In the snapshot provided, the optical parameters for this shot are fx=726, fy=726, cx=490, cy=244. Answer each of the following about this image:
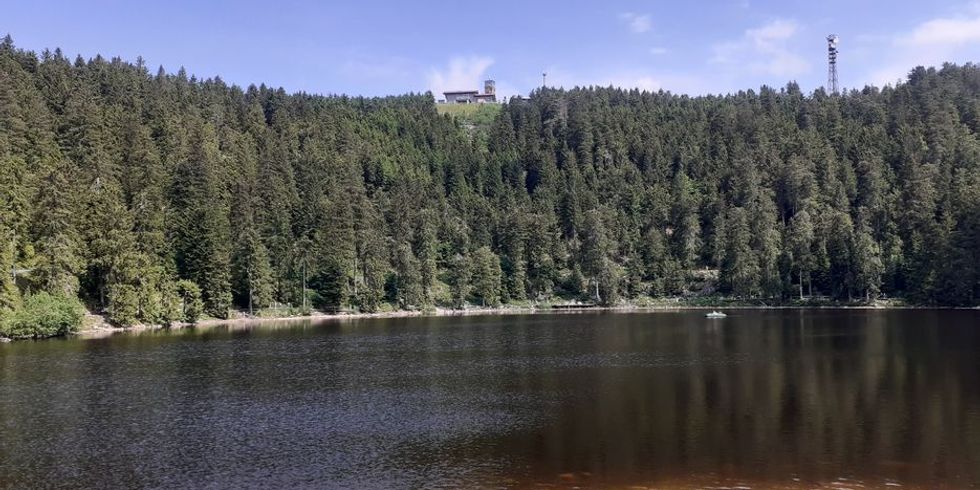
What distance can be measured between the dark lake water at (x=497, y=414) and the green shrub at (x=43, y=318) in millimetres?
5611

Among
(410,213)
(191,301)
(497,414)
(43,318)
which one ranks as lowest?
(497,414)

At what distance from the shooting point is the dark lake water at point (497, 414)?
29.5m

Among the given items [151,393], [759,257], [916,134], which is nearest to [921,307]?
[759,257]

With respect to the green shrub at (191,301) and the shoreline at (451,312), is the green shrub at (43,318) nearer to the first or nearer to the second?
the shoreline at (451,312)

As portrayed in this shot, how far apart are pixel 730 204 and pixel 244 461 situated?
158 meters

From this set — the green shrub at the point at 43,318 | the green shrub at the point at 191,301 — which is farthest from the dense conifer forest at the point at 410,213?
the green shrub at the point at 43,318

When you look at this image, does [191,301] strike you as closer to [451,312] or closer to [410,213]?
[451,312]

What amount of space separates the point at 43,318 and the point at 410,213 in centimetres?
8179

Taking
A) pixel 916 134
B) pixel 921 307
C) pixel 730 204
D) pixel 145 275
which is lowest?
pixel 921 307

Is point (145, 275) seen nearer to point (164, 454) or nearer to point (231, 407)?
point (231, 407)

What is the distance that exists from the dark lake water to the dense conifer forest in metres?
28.0

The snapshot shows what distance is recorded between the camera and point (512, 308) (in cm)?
14300

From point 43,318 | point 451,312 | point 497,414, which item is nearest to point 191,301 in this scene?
point 43,318

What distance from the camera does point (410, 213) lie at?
153 m
